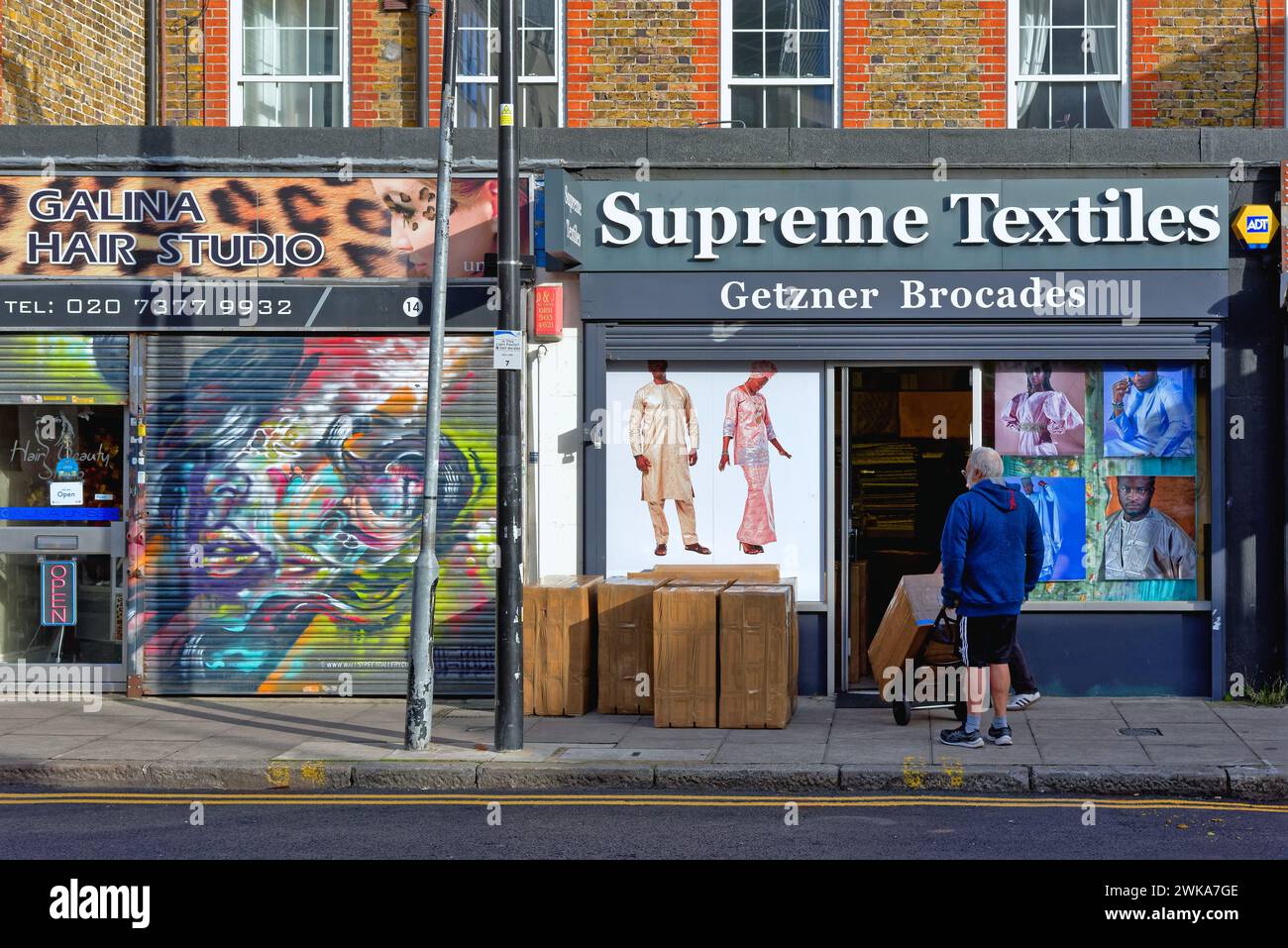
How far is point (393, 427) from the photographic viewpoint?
12.8 meters

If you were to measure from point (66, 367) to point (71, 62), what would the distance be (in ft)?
10.6

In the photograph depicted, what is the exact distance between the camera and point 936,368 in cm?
1305

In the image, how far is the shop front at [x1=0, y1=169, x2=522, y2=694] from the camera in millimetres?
12766

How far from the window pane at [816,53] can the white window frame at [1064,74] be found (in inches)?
63.2

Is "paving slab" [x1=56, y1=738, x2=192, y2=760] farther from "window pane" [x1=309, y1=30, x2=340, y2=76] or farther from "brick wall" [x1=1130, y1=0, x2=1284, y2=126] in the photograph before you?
"brick wall" [x1=1130, y1=0, x2=1284, y2=126]

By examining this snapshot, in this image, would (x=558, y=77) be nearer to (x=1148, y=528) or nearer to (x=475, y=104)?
(x=475, y=104)

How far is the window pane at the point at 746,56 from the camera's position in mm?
13430

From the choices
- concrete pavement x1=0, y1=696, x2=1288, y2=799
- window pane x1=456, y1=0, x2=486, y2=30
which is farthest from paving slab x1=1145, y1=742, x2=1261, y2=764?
window pane x1=456, y1=0, x2=486, y2=30

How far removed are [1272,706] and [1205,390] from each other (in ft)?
8.91
